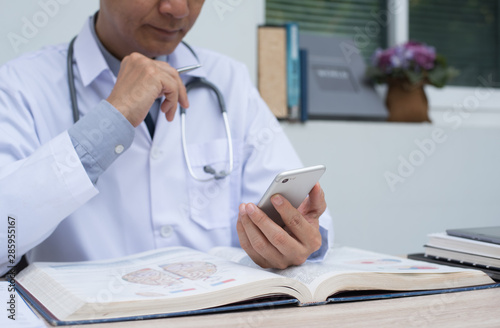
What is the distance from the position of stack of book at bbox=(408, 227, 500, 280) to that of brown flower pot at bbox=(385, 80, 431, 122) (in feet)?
3.84

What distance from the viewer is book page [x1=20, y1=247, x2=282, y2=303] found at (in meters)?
0.55

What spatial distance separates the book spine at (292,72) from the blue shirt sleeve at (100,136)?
0.99 meters

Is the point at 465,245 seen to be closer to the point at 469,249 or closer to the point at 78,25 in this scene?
the point at 469,249

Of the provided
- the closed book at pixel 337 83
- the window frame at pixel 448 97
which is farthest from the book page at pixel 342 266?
the window frame at pixel 448 97

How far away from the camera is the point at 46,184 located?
0.75 m

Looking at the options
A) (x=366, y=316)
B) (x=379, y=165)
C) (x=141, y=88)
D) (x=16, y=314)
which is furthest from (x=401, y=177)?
(x=16, y=314)

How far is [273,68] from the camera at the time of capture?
1.75 metres

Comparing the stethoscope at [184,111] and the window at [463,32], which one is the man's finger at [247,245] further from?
the window at [463,32]

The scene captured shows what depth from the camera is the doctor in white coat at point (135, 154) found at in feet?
2.46

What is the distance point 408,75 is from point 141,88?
4.54 ft

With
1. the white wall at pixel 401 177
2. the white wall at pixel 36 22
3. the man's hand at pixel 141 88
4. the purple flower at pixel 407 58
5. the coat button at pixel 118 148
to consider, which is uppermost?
the white wall at pixel 36 22

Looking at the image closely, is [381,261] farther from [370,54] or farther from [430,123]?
[370,54]

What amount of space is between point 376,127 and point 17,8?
1.26 meters

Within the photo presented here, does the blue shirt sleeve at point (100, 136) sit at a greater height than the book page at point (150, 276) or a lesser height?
greater
